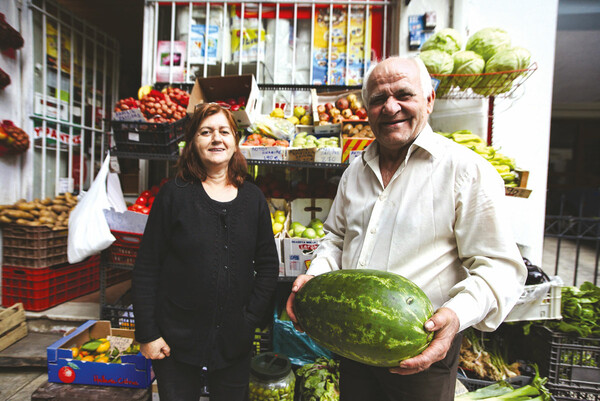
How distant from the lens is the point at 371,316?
3.05ft

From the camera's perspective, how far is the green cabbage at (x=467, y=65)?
2.54 m

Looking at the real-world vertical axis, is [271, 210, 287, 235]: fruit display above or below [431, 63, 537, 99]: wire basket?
below

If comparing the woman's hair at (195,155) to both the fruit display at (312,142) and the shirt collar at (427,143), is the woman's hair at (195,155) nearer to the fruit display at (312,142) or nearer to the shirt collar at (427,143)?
the shirt collar at (427,143)

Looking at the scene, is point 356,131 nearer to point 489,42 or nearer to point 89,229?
point 489,42

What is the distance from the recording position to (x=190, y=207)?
59.8 inches

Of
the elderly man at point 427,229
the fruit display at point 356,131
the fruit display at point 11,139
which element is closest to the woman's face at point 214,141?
the elderly man at point 427,229

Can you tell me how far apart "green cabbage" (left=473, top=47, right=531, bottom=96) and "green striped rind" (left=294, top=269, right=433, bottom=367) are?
2516 mm

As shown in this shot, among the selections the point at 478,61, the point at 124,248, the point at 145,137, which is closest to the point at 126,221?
the point at 124,248

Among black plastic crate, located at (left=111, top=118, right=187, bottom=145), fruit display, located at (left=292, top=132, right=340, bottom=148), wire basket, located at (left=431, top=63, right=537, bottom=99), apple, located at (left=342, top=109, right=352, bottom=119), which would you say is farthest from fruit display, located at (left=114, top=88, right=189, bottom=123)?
wire basket, located at (left=431, top=63, right=537, bottom=99)

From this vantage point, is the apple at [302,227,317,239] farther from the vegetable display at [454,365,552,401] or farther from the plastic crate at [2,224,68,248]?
the plastic crate at [2,224,68,248]

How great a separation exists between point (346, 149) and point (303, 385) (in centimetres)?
198

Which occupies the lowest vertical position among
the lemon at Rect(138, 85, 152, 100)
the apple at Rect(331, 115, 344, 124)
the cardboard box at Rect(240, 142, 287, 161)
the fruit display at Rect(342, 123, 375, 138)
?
the cardboard box at Rect(240, 142, 287, 161)

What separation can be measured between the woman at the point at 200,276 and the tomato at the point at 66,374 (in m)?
1.12

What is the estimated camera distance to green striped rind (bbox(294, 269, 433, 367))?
0.89 meters
